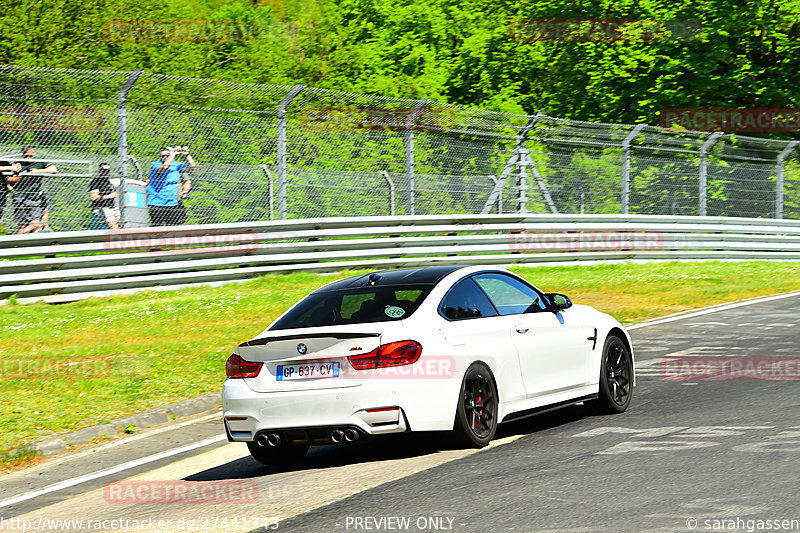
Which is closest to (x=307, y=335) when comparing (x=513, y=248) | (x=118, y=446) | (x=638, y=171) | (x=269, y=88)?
(x=118, y=446)

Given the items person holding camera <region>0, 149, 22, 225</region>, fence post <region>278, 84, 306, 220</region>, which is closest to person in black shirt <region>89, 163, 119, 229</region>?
person holding camera <region>0, 149, 22, 225</region>

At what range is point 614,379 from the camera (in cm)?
901

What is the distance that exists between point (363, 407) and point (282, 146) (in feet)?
38.7

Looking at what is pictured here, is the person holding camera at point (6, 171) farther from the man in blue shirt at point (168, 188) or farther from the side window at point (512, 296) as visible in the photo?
the side window at point (512, 296)

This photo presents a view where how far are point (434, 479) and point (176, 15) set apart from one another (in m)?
52.1

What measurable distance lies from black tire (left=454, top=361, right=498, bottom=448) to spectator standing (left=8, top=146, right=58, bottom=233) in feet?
32.7

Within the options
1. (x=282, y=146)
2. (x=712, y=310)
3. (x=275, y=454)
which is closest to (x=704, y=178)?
(x=712, y=310)

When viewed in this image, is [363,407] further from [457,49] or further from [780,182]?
[457,49]

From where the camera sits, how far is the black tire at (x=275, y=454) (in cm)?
772

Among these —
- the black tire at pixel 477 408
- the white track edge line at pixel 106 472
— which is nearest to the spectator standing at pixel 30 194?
the white track edge line at pixel 106 472

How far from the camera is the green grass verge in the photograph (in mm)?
10031

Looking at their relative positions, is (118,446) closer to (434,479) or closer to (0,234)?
(434,479)

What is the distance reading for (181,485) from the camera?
732cm

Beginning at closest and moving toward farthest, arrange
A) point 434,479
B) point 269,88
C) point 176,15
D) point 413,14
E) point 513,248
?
1. point 434,479
2. point 269,88
3. point 513,248
4. point 413,14
5. point 176,15
